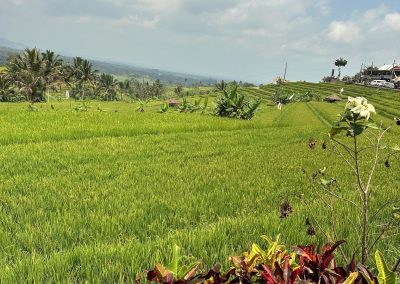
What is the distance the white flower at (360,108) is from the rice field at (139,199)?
4.77 feet

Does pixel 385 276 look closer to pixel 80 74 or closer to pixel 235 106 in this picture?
pixel 235 106

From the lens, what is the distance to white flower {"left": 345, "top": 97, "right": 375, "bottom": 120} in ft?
5.60

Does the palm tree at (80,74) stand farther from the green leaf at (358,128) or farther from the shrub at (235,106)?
the green leaf at (358,128)

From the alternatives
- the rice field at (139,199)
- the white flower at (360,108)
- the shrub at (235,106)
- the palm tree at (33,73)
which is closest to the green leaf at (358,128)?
the white flower at (360,108)

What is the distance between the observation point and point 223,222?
11.3 feet

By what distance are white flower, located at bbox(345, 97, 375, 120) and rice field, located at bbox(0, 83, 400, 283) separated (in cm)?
145

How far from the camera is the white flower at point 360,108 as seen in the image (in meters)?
1.71

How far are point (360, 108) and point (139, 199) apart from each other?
316cm

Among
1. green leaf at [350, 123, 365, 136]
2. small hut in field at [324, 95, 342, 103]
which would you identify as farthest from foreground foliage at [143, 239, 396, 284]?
small hut in field at [324, 95, 342, 103]

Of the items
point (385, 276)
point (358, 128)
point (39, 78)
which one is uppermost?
point (358, 128)

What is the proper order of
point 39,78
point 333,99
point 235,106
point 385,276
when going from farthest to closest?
point 39,78, point 333,99, point 235,106, point 385,276

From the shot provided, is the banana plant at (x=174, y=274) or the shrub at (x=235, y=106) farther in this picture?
the shrub at (x=235, y=106)

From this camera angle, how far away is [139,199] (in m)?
4.43

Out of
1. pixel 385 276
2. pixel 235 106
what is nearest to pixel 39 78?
pixel 235 106
